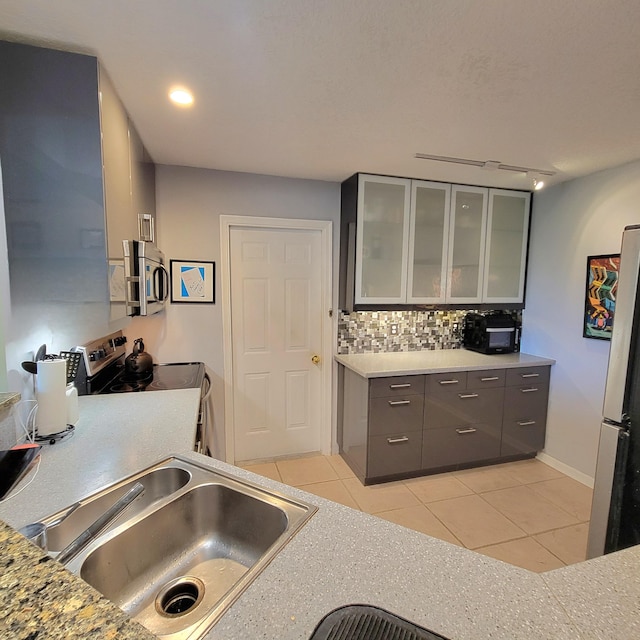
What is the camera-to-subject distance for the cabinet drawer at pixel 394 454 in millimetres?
2637

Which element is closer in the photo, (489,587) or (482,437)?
(489,587)

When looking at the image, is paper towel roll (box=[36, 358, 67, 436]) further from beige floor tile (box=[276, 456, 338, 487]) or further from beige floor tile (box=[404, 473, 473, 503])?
beige floor tile (box=[404, 473, 473, 503])

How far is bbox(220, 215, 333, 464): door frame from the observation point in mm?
2754

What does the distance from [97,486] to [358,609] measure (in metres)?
0.84

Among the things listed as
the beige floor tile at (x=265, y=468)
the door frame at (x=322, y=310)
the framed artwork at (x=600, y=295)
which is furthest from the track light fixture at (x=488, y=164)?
the beige floor tile at (x=265, y=468)

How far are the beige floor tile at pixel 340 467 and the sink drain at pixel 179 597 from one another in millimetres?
2020

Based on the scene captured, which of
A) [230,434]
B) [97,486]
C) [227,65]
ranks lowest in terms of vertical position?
[230,434]

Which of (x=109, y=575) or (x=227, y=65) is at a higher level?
(x=227, y=65)

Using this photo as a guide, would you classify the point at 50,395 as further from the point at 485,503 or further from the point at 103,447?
the point at 485,503

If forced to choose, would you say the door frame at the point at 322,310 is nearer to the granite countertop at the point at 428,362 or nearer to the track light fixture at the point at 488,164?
the granite countertop at the point at 428,362

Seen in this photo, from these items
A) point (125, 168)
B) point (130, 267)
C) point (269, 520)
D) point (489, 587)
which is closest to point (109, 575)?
point (269, 520)

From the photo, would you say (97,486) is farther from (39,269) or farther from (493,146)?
(493,146)

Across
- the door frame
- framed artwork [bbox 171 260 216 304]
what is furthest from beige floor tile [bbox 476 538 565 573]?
framed artwork [bbox 171 260 216 304]

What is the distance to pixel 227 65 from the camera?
138 cm
